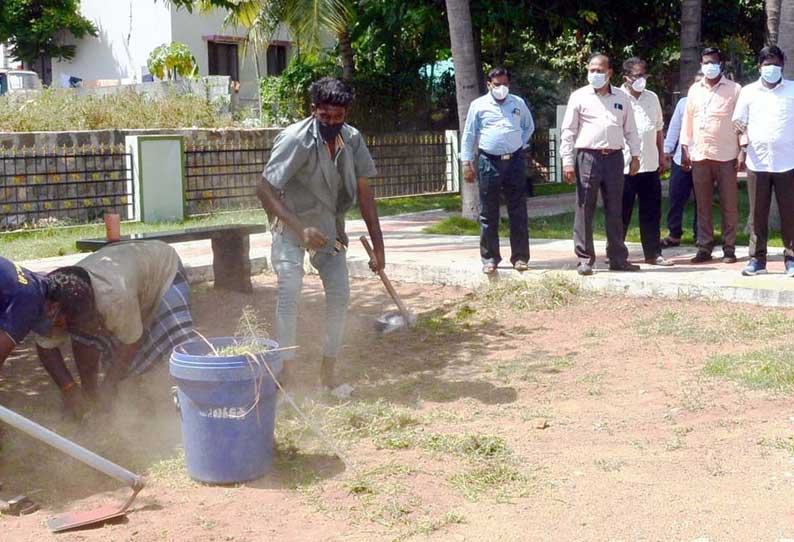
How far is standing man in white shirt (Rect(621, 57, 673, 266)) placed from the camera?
9.86 m

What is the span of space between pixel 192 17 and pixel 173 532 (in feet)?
85.6

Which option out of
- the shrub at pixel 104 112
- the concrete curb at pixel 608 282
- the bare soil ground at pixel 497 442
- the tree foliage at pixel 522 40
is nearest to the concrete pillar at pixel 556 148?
the tree foliage at pixel 522 40

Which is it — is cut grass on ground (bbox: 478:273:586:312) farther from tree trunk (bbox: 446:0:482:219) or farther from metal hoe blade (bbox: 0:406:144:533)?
metal hoe blade (bbox: 0:406:144:533)

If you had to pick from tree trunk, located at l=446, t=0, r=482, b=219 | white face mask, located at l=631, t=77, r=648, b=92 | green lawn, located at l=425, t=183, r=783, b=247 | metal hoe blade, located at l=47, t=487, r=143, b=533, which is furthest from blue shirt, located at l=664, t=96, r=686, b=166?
metal hoe blade, located at l=47, t=487, r=143, b=533

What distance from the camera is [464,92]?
1295 centimetres

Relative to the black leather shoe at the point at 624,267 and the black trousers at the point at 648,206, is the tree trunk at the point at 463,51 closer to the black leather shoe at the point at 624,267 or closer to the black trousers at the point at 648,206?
the black trousers at the point at 648,206

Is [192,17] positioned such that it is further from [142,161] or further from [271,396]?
[271,396]

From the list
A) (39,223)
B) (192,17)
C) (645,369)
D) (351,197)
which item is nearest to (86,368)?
(351,197)

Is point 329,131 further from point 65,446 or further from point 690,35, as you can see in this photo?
point 690,35

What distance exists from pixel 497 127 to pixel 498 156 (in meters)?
0.24

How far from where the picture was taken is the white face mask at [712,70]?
9555 mm

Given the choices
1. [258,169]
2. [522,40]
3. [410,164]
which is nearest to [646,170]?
[258,169]

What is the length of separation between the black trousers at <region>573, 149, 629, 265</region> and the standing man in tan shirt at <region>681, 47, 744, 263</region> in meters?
1.04

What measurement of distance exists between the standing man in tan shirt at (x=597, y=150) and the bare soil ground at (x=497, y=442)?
0.97m
